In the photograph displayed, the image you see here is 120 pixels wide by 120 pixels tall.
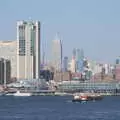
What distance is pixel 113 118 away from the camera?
71.3 metres

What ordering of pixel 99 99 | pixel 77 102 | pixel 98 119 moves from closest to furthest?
pixel 98 119 → pixel 77 102 → pixel 99 99

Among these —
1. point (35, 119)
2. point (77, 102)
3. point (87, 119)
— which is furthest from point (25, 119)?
point (77, 102)

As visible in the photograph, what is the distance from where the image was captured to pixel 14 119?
68.9 m

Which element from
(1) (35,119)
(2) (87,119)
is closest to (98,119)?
(2) (87,119)

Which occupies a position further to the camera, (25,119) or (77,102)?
(77,102)

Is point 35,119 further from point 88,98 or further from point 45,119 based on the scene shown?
point 88,98

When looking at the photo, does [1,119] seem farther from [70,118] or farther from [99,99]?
[99,99]

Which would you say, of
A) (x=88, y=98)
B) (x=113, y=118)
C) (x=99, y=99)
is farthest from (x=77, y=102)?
(x=113, y=118)

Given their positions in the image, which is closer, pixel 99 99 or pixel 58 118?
pixel 58 118

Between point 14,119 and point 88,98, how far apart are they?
6450 centimetres

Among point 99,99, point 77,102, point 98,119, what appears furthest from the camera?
point 99,99

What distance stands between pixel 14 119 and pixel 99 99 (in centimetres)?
7291

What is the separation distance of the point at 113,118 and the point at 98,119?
3174mm

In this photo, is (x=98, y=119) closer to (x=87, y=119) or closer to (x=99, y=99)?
(x=87, y=119)
